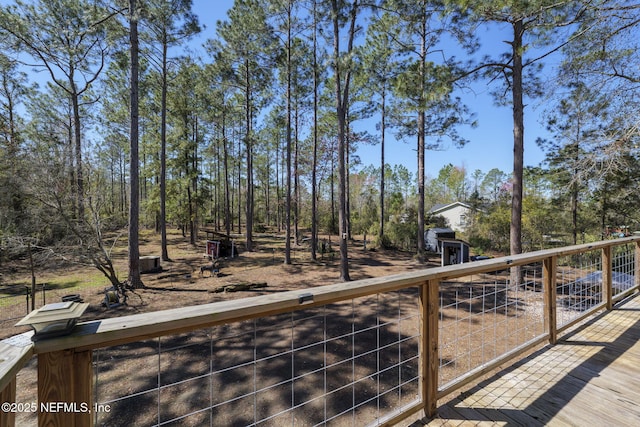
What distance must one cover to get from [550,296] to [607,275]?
62.2 inches

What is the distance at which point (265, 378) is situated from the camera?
345 centimetres

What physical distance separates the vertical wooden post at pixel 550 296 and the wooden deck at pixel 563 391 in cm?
12

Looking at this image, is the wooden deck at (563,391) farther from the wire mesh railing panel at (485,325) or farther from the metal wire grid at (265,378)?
the metal wire grid at (265,378)

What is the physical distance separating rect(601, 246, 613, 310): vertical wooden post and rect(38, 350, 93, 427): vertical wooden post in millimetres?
4591

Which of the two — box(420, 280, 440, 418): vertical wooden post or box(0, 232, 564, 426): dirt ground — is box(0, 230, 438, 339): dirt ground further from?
box(420, 280, 440, 418): vertical wooden post

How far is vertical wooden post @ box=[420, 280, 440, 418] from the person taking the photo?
159 centimetres

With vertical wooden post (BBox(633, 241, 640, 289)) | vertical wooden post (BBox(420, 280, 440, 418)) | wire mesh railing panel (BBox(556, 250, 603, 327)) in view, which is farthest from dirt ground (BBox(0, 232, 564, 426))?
vertical wooden post (BBox(633, 241, 640, 289))

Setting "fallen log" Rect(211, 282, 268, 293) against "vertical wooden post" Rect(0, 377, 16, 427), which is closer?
"vertical wooden post" Rect(0, 377, 16, 427)

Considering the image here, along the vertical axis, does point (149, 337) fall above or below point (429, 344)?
above

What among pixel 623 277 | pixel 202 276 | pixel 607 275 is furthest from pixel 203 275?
pixel 623 277

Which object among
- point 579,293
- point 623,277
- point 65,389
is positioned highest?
point 65,389

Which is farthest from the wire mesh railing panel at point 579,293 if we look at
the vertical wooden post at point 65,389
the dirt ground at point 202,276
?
the dirt ground at point 202,276

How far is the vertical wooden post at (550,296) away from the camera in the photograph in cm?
236

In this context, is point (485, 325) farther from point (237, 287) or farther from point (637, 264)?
point (237, 287)
